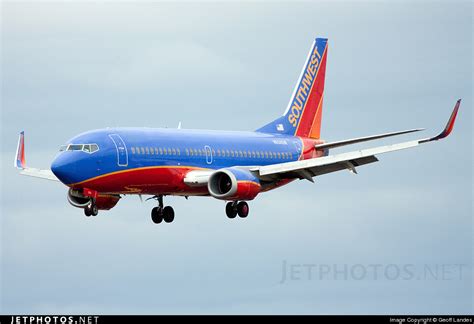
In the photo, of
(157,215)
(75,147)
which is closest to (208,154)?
(157,215)

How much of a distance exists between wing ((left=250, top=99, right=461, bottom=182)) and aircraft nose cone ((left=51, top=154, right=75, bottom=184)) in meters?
13.4

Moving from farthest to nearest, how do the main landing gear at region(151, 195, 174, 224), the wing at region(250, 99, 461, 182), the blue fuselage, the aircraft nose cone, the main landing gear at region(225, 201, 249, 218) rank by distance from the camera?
1. the main landing gear at region(151, 195, 174, 224)
2. the main landing gear at region(225, 201, 249, 218)
3. the wing at region(250, 99, 461, 182)
4. the blue fuselage
5. the aircraft nose cone

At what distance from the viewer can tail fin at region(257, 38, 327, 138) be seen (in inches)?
4264

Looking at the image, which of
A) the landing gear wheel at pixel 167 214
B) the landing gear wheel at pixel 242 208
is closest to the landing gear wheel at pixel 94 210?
the landing gear wheel at pixel 167 214

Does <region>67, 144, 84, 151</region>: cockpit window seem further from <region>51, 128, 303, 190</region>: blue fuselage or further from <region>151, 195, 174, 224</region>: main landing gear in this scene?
<region>151, 195, 174, 224</region>: main landing gear

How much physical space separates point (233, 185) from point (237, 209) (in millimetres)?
4495

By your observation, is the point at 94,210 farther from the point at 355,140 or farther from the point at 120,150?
the point at 355,140

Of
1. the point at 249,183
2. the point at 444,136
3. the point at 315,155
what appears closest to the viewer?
the point at 444,136

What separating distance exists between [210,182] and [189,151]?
8.97 feet

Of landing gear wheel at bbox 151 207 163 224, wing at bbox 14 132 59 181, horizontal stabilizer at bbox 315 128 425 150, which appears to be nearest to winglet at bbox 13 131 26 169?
wing at bbox 14 132 59 181

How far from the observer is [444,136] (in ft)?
293

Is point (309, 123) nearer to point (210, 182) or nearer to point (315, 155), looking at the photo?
point (315, 155)

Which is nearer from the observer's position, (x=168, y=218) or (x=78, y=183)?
(x=78, y=183)

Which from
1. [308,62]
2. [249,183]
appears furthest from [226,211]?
[308,62]
